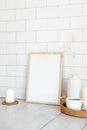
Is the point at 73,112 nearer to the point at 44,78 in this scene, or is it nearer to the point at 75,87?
the point at 75,87

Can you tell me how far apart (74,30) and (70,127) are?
0.70m

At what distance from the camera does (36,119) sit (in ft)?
4.05

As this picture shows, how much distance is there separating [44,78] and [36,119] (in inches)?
16.3

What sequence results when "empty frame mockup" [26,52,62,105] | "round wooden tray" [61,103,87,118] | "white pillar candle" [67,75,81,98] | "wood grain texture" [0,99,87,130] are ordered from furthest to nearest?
"empty frame mockup" [26,52,62,105] < "white pillar candle" [67,75,81,98] < "round wooden tray" [61,103,87,118] < "wood grain texture" [0,99,87,130]

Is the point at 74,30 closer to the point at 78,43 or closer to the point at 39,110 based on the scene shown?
the point at 78,43

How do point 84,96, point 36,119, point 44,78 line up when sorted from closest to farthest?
point 36,119, point 84,96, point 44,78

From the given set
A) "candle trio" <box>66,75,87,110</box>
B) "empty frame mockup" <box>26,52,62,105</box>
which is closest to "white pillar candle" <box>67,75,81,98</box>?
"candle trio" <box>66,75,87,110</box>

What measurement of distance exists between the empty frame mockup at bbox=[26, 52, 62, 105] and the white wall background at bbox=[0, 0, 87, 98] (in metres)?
0.05

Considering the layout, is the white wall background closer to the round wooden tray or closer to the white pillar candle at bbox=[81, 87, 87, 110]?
the white pillar candle at bbox=[81, 87, 87, 110]

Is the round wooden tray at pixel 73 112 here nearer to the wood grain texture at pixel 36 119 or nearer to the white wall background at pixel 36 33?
the wood grain texture at pixel 36 119

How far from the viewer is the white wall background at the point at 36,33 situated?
1531mm

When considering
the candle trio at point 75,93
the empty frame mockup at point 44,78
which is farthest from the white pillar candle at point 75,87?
the empty frame mockup at point 44,78

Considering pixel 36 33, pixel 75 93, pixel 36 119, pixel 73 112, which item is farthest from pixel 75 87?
pixel 36 33

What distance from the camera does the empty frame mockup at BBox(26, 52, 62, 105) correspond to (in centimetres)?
155
